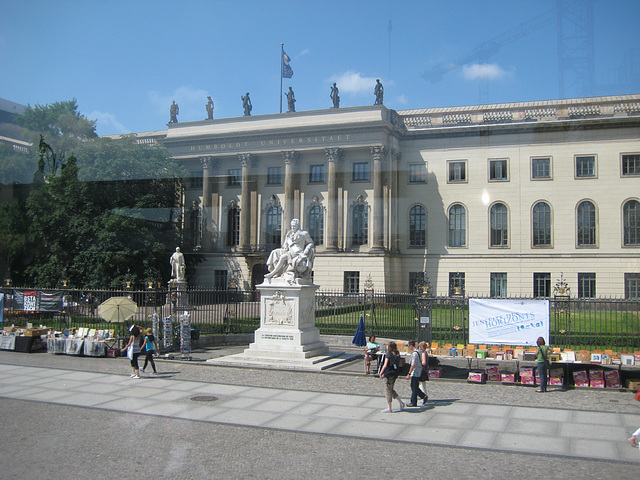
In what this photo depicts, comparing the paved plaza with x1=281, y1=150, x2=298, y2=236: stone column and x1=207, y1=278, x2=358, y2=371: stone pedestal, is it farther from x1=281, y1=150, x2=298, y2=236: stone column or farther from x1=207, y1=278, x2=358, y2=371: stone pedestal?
x1=281, y1=150, x2=298, y2=236: stone column

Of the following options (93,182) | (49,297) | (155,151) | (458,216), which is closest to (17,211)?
(93,182)

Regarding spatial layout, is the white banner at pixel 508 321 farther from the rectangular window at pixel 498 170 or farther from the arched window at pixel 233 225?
the arched window at pixel 233 225

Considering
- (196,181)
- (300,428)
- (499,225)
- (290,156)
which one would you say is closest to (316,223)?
(290,156)

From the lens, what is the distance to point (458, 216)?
159ft

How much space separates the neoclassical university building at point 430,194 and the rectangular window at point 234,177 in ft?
0.30

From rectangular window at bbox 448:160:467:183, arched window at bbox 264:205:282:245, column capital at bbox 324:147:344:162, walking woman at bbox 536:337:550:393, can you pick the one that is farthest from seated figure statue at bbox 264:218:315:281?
arched window at bbox 264:205:282:245

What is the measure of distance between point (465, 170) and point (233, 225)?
21.4 m

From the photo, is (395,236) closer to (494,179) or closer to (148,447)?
(494,179)

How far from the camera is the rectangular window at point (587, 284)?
146 feet

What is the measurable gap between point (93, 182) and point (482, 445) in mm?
40418

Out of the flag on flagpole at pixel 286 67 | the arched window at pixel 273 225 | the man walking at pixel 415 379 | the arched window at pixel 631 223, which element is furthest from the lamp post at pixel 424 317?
the flag on flagpole at pixel 286 67

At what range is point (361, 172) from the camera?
1981 inches

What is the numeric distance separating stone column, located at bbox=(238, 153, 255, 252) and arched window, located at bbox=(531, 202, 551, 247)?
24.0m

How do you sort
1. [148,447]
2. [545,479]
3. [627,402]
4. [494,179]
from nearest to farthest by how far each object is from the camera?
[545,479]
[148,447]
[627,402]
[494,179]
